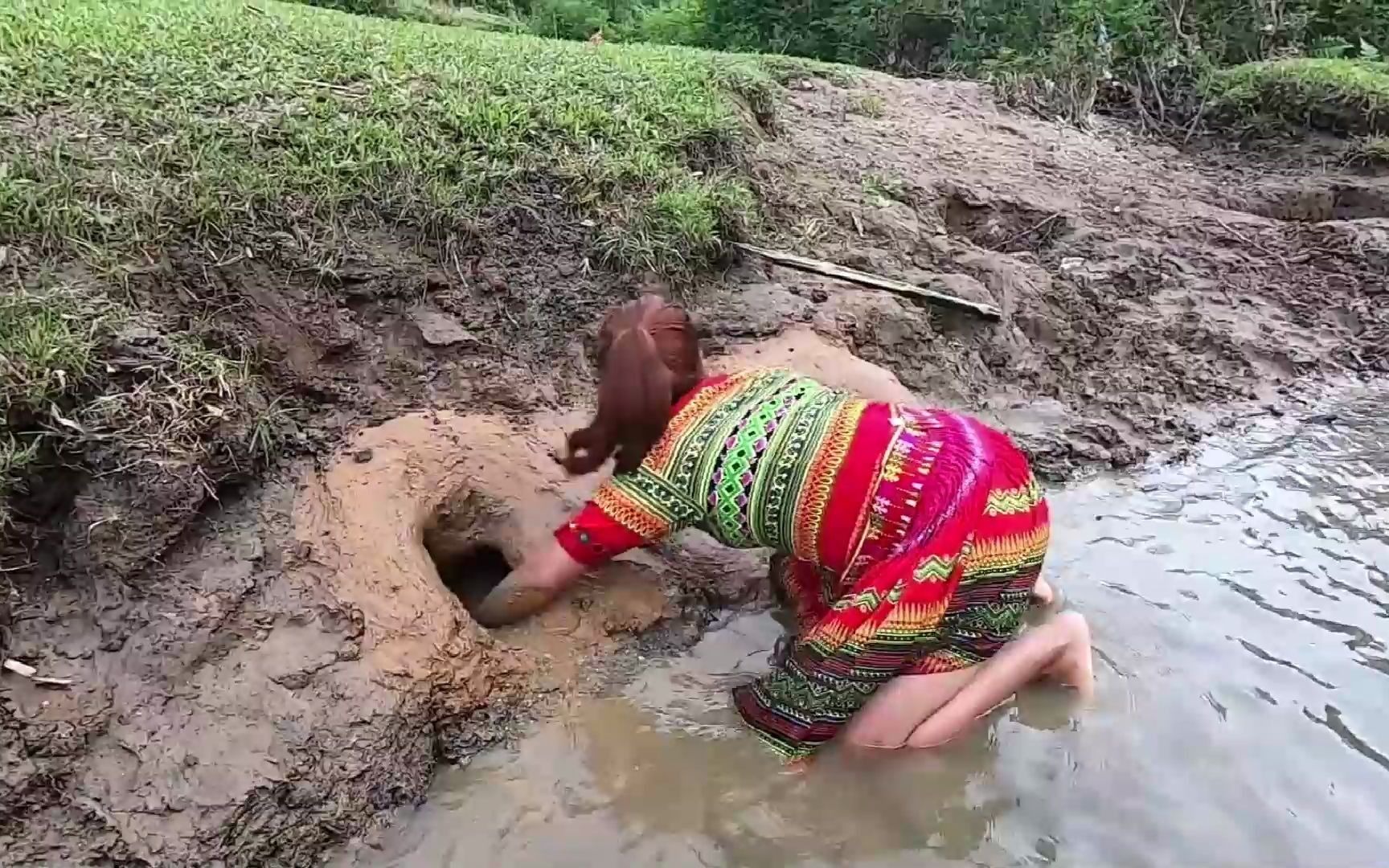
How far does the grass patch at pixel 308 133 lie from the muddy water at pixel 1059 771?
→ 1.97m

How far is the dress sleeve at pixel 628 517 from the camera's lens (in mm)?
3123

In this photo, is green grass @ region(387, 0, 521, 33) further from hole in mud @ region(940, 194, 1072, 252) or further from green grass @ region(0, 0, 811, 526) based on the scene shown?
hole in mud @ region(940, 194, 1072, 252)

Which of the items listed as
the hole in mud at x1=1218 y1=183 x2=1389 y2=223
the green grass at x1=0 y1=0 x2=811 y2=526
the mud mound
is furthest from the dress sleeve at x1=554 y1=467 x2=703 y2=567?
the hole in mud at x1=1218 y1=183 x2=1389 y2=223

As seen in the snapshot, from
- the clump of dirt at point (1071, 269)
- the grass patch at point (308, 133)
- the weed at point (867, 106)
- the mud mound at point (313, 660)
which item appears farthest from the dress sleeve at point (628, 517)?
the weed at point (867, 106)

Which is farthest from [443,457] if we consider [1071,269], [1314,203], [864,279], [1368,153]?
[1368,153]

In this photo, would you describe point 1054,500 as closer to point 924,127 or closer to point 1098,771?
point 1098,771

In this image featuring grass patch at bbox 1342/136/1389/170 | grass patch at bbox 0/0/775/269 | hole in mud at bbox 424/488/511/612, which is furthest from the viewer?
grass patch at bbox 1342/136/1389/170

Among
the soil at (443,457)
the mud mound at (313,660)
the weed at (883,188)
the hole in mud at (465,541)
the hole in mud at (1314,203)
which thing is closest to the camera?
the mud mound at (313,660)

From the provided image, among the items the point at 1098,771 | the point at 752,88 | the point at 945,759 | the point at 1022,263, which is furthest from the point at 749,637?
the point at 752,88

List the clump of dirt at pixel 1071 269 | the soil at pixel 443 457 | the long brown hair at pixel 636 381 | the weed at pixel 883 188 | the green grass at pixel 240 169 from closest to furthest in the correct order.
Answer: the soil at pixel 443 457, the long brown hair at pixel 636 381, the green grass at pixel 240 169, the clump of dirt at pixel 1071 269, the weed at pixel 883 188

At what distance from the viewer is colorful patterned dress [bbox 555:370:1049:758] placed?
9.73 ft

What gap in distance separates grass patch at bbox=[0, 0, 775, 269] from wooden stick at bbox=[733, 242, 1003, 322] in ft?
0.75

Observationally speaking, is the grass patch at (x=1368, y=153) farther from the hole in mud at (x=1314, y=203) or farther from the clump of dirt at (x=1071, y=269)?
the hole in mud at (x=1314, y=203)

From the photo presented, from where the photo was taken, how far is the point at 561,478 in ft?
12.7
